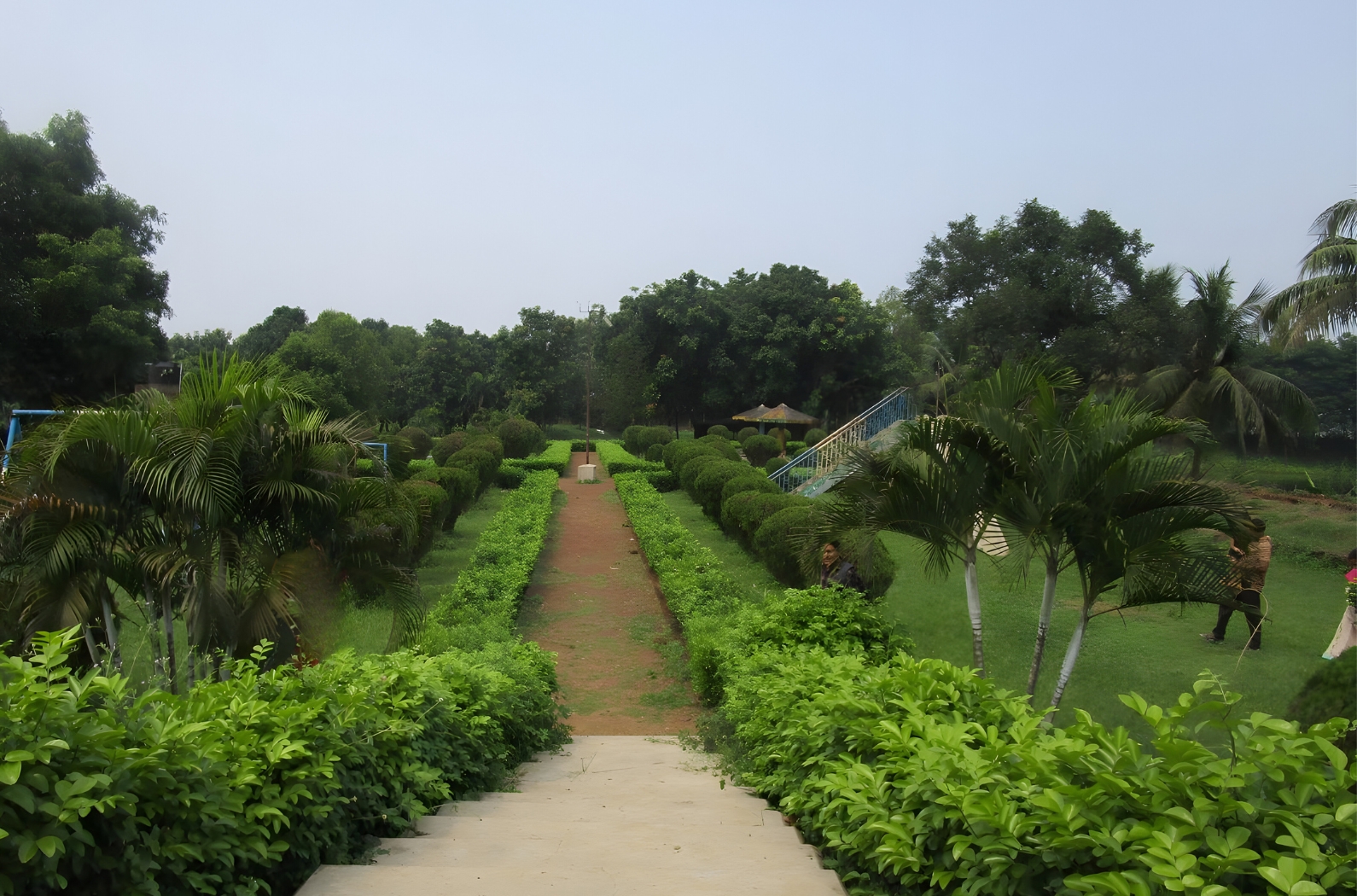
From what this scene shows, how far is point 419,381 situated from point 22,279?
905 inches

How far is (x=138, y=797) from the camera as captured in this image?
8.46 ft

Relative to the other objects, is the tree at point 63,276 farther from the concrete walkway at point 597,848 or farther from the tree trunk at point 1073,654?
the tree trunk at point 1073,654

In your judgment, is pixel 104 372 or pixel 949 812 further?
pixel 104 372

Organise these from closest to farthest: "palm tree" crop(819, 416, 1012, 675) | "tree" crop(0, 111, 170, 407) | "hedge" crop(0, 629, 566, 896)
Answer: "hedge" crop(0, 629, 566, 896), "palm tree" crop(819, 416, 1012, 675), "tree" crop(0, 111, 170, 407)

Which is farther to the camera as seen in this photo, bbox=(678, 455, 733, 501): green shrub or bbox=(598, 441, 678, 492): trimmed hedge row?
bbox=(598, 441, 678, 492): trimmed hedge row

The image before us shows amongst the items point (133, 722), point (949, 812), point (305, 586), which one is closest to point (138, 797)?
point (133, 722)

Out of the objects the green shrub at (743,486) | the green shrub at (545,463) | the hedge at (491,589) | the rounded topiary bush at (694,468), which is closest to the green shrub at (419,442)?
the green shrub at (545,463)

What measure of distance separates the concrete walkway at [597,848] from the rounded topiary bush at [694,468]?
46.6 feet

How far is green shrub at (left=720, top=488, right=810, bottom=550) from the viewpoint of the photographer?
43.1 feet

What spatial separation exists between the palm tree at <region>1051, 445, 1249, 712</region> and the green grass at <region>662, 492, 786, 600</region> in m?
5.72

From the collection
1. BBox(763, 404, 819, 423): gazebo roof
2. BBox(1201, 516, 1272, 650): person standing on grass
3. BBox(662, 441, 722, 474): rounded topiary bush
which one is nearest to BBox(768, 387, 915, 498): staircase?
BBox(662, 441, 722, 474): rounded topiary bush

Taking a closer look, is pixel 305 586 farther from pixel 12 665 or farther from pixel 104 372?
pixel 104 372

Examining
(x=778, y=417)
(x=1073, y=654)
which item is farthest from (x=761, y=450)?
(x=1073, y=654)

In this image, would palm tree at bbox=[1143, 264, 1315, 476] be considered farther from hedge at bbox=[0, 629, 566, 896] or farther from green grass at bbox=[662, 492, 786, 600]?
hedge at bbox=[0, 629, 566, 896]
